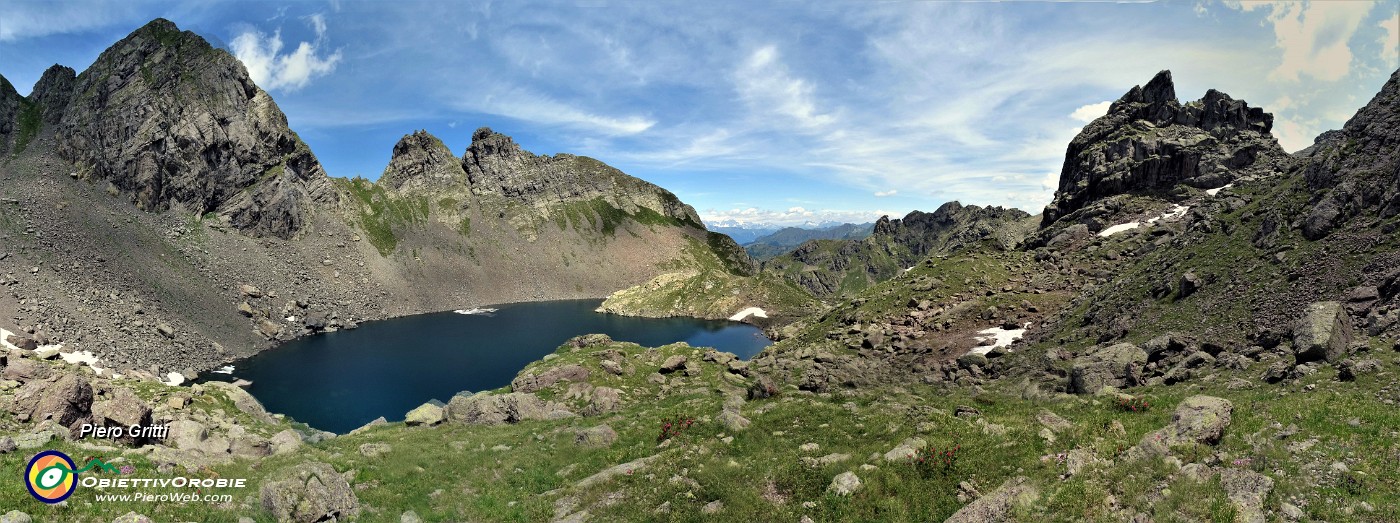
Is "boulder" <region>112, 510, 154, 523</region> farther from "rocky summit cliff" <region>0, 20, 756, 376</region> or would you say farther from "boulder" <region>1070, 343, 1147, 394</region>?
"rocky summit cliff" <region>0, 20, 756, 376</region>

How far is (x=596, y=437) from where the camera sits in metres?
27.8

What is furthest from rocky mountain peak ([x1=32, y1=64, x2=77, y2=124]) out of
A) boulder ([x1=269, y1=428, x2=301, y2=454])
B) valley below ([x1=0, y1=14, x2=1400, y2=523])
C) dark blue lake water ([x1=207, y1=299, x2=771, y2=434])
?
boulder ([x1=269, y1=428, x2=301, y2=454])

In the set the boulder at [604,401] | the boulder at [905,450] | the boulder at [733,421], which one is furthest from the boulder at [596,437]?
the boulder at [905,450]

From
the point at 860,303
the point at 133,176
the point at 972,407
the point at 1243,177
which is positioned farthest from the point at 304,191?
the point at 1243,177

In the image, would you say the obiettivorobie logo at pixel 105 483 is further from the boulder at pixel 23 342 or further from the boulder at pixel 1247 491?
the boulder at pixel 23 342

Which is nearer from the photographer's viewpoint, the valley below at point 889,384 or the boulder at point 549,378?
the valley below at point 889,384

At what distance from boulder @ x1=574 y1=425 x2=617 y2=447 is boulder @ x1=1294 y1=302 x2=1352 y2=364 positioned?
101 ft

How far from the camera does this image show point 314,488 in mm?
17516

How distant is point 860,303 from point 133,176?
171m

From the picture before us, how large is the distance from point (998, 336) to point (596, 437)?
4275 centimetres

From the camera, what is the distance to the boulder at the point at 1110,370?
2953 centimetres

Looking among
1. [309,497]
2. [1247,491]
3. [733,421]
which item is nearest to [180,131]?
[309,497]

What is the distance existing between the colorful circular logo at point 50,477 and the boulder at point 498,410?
871 inches

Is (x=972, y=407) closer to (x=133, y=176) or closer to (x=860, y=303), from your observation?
(x=860, y=303)
